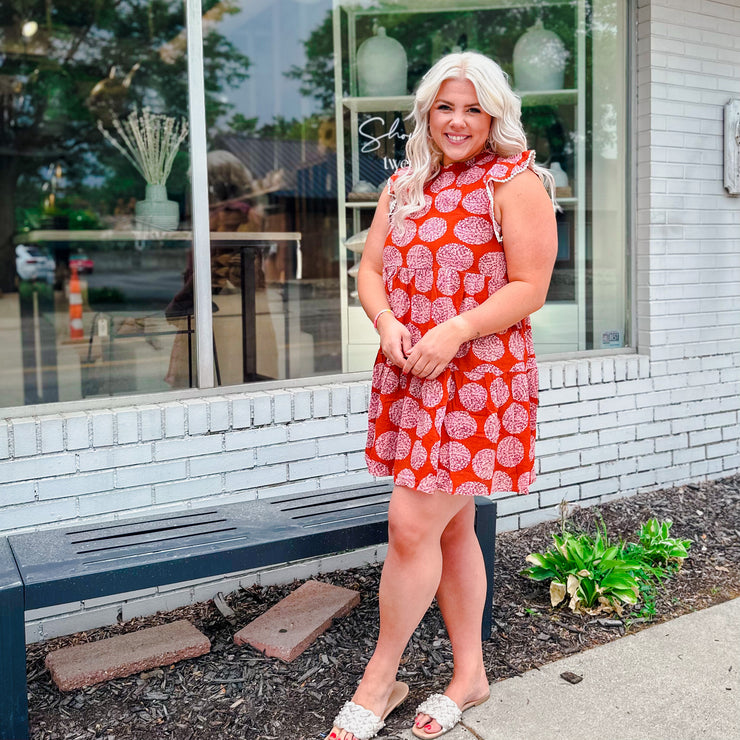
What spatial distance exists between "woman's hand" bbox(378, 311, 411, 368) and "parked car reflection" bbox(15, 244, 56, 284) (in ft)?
31.5

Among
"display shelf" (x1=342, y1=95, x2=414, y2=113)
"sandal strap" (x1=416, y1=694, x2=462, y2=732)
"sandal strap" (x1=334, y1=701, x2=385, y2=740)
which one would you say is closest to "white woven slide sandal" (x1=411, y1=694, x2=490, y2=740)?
"sandal strap" (x1=416, y1=694, x2=462, y2=732)

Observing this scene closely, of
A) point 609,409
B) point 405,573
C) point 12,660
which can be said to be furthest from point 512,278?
point 609,409

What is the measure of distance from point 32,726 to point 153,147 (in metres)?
3.50

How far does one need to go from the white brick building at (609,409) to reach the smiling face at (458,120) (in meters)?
1.37

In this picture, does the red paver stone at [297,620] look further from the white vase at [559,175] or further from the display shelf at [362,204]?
the white vase at [559,175]

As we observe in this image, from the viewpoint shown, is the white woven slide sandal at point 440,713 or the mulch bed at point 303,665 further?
the mulch bed at point 303,665

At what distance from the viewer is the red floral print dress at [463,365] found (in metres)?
2.04

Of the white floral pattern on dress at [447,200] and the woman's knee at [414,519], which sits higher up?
the white floral pattern on dress at [447,200]

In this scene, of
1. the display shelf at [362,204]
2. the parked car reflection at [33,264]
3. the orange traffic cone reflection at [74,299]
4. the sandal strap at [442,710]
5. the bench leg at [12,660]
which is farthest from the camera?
the parked car reflection at [33,264]

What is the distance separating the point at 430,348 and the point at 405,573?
561 millimetres

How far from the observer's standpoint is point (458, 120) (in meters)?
2.02

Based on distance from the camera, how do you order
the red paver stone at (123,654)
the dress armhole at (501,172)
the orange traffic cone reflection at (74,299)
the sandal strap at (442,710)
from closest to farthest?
the dress armhole at (501,172) < the sandal strap at (442,710) < the red paver stone at (123,654) < the orange traffic cone reflection at (74,299)

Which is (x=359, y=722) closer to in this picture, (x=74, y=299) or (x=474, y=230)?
(x=474, y=230)

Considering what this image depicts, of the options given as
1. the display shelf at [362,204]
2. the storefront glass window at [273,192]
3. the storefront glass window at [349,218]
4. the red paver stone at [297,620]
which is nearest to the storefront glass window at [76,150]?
the storefront glass window at [273,192]
